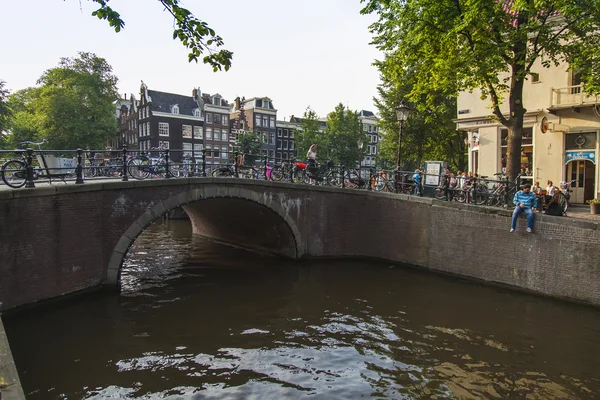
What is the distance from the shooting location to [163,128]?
4866 cm

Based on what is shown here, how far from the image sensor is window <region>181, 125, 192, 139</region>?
49.8 metres

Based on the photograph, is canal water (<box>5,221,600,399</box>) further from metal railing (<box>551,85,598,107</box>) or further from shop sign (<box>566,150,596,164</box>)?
metal railing (<box>551,85,598,107</box>)

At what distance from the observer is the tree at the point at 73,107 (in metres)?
37.6

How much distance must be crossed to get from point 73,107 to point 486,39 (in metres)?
36.0

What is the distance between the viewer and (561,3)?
36.6 feet

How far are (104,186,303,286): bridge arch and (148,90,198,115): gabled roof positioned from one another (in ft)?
102

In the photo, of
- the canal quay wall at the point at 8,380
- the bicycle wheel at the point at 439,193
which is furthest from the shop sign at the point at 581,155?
the canal quay wall at the point at 8,380

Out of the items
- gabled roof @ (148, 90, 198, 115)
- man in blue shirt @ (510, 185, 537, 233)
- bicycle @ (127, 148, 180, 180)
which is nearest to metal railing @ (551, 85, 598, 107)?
man in blue shirt @ (510, 185, 537, 233)

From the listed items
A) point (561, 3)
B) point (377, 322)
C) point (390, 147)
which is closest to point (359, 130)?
point (390, 147)

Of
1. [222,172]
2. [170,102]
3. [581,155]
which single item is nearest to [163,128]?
[170,102]

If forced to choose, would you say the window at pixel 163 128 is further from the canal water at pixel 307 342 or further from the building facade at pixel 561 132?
the building facade at pixel 561 132

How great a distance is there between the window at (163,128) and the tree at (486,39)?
38.3 meters

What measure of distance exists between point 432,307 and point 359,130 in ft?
126

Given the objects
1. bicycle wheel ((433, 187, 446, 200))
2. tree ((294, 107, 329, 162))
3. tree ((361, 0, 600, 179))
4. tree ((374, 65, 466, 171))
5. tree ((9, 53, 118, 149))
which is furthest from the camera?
tree ((294, 107, 329, 162))
